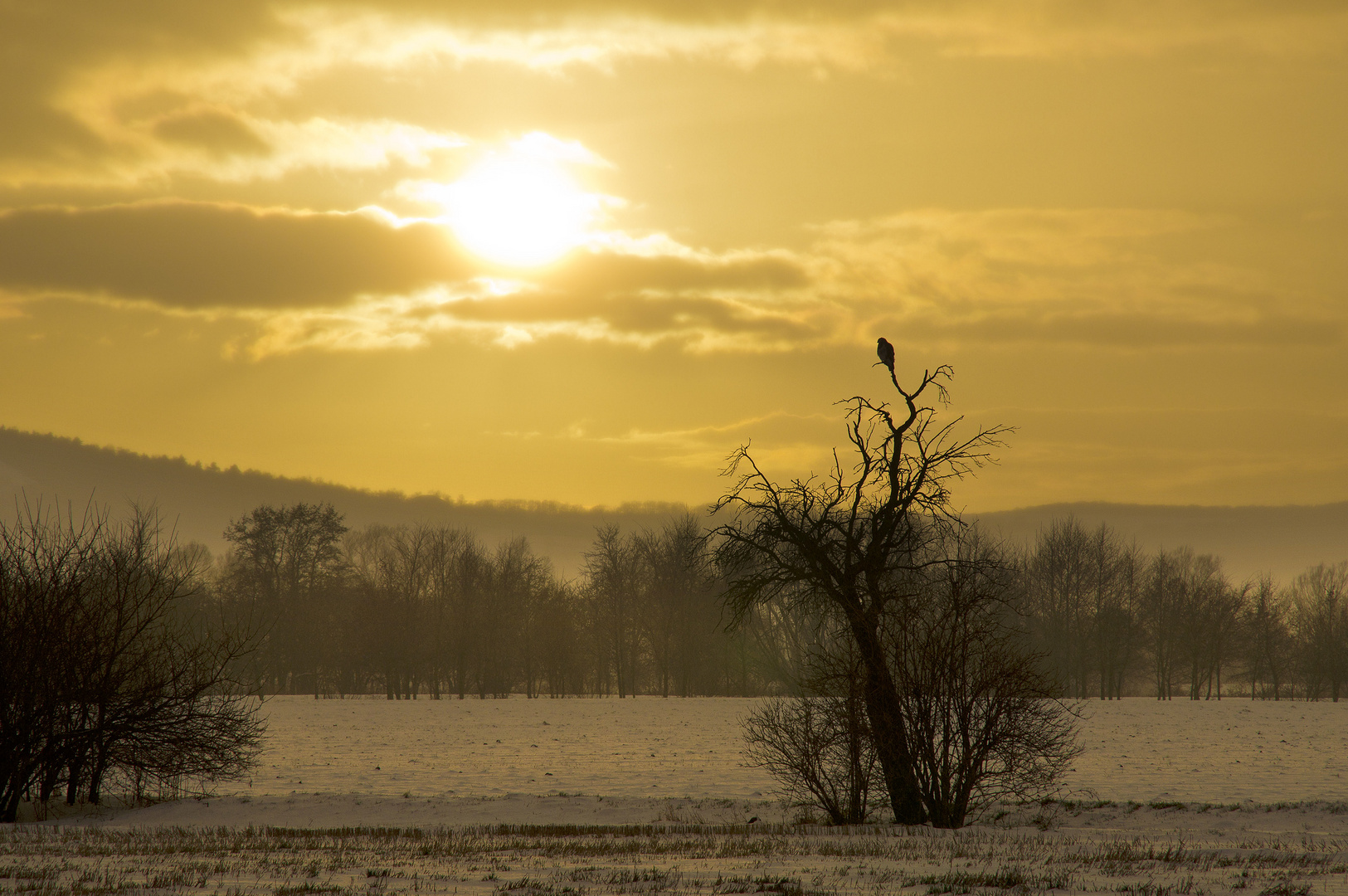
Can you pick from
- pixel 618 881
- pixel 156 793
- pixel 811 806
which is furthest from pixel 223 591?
pixel 618 881

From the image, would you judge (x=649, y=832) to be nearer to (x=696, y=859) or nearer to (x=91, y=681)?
(x=696, y=859)

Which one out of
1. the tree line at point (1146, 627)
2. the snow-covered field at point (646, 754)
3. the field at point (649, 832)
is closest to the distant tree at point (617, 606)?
the snow-covered field at point (646, 754)

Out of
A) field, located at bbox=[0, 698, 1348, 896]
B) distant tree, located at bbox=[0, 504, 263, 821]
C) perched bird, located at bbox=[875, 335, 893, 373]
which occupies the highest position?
perched bird, located at bbox=[875, 335, 893, 373]

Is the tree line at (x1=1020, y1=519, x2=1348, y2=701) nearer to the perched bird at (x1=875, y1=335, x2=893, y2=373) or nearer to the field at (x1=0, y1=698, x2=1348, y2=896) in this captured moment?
the field at (x1=0, y1=698, x2=1348, y2=896)

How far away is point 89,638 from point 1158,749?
36986 mm

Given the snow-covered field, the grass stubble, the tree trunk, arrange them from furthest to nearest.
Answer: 1. the snow-covered field
2. the tree trunk
3. the grass stubble

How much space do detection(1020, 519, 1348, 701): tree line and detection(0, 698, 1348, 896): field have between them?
166ft

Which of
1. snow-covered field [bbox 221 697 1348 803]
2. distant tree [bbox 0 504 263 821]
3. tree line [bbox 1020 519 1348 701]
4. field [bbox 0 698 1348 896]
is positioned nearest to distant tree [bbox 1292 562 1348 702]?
tree line [bbox 1020 519 1348 701]

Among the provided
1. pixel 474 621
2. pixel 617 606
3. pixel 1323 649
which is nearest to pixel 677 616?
pixel 617 606

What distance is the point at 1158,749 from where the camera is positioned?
40969 mm

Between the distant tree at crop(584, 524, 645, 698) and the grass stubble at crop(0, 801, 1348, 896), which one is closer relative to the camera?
the grass stubble at crop(0, 801, 1348, 896)

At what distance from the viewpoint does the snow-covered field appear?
2823 cm

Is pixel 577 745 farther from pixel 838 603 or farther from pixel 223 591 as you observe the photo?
pixel 223 591

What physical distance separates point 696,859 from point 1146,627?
98852 mm
